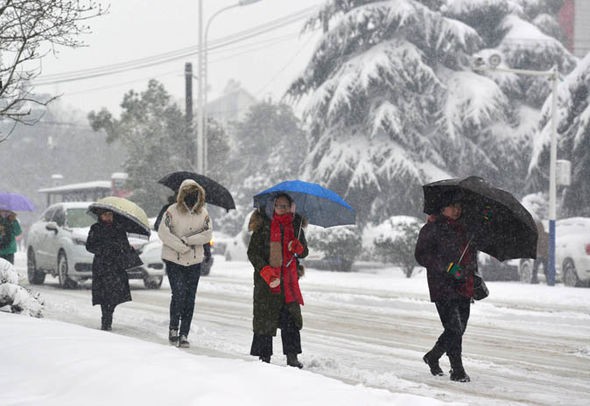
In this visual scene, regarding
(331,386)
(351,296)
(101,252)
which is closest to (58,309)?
(101,252)

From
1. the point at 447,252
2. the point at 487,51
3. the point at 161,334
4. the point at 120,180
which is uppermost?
the point at 487,51

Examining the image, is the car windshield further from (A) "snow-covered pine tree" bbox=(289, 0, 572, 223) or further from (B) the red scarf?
(A) "snow-covered pine tree" bbox=(289, 0, 572, 223)

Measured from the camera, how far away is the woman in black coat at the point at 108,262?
1093 centimetres

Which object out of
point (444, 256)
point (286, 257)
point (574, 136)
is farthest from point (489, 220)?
point (574, 136)

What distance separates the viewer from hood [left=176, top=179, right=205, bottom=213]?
9.34 metres

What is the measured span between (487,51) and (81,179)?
61.5 meters

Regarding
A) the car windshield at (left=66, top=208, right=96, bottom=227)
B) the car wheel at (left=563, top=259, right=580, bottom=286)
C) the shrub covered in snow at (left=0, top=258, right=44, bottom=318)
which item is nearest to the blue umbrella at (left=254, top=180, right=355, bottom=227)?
the shrub covered in snow at (left=0, top=258, right=44, bottom=318)

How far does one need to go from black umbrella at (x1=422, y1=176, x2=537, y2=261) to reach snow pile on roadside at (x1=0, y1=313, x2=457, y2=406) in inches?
101

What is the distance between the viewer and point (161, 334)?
10648mm

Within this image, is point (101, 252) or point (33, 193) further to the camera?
point (33, 193)

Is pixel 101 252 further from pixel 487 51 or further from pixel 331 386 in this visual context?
pixel 487 51

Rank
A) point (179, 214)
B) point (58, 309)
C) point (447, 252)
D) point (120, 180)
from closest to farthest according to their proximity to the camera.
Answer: point (447, 252), point (179, 214), point (58, 309), point (120, 180)

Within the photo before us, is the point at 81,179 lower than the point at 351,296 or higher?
higher

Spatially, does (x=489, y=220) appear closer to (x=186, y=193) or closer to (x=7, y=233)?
(x=186, y=193)
